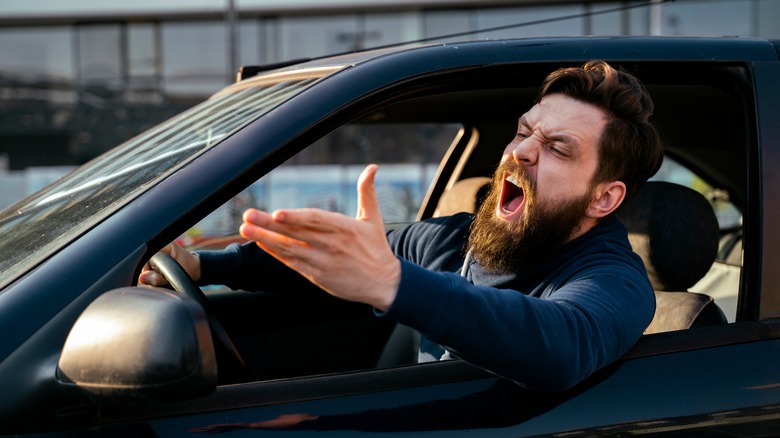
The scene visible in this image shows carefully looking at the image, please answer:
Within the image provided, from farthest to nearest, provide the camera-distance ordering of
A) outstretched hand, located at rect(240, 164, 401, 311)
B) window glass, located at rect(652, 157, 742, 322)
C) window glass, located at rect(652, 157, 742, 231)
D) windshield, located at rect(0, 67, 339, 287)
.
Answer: window glass, located at rect(652, 157, 742, 231) < window glass, located at rect(652, 157, 742, 322) < windshield, located at rect(0, 67, 339, 287) < outstretched hand, located at rect(240, 164, 401, 311)

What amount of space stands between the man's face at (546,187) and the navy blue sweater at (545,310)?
0.04 m

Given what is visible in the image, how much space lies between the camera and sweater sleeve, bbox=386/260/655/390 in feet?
4.06

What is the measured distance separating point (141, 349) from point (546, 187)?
93 centimetres

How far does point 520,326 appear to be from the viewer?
51.8 inches

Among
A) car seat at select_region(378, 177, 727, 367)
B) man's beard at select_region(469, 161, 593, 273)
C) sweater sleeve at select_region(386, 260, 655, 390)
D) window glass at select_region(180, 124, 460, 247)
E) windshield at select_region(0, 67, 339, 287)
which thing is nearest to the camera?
sweater sleeve at select_region(386, 260, 655, 390)

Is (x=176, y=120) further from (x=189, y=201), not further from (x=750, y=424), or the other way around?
(x=750, y=424)

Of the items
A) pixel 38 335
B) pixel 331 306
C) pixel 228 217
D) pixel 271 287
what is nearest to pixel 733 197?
pixel 331 306

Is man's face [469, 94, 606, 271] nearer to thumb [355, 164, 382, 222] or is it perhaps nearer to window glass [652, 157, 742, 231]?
thumb [355, 164, 382, 222]

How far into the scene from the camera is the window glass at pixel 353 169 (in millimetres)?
12883

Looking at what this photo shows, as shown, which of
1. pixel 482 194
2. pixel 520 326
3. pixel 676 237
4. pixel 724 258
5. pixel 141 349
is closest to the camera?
pixel 141 349

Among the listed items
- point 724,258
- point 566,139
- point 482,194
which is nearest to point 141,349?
point 566,139

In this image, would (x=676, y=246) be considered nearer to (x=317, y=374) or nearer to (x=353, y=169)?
(x=317, y=374)

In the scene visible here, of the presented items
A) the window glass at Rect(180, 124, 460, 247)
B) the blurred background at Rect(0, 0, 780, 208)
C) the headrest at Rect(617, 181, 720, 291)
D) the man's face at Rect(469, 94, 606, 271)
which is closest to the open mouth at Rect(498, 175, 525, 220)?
the man's face at Rect(469, 94, 606, 271)

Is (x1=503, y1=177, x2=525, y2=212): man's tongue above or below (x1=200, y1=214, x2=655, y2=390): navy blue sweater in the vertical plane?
above
